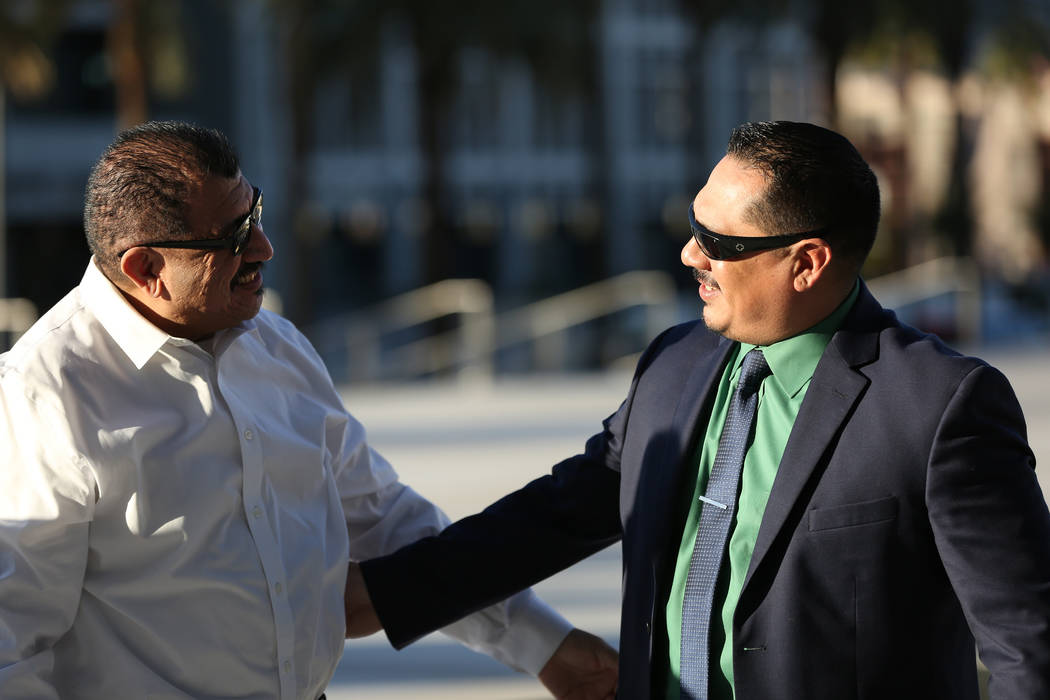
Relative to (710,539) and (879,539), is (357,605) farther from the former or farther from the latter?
(879,539)

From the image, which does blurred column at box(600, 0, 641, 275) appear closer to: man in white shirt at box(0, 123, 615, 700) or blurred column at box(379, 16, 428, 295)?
blurred column at box(379, 16, 428, 295)

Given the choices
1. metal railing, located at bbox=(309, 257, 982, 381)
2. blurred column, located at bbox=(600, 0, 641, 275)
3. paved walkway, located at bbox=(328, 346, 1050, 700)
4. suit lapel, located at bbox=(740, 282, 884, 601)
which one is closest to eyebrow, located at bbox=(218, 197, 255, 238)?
suit lapel, located at bbox=(740, 282, 884, 601)

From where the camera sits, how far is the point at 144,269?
2.67m

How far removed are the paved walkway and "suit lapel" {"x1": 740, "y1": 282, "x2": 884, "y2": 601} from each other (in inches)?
101

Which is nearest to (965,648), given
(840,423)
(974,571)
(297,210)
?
(974,571)

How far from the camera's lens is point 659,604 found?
8.86 ft

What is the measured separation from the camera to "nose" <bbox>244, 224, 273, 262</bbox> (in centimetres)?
274

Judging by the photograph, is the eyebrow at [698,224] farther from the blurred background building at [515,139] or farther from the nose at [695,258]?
the blurred background building at [515,139]

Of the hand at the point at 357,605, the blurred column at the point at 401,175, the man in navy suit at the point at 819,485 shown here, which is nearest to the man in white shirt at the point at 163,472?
the hand at the point at 357,605

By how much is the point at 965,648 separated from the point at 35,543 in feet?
5.34

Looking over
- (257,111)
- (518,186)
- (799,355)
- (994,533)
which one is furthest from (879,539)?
(518,186)

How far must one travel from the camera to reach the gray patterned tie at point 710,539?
8.55ft

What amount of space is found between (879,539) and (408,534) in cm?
118

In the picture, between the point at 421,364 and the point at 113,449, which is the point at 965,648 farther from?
the point at 421,364
